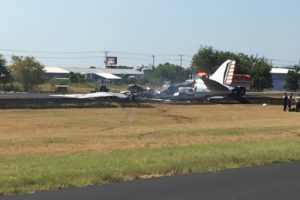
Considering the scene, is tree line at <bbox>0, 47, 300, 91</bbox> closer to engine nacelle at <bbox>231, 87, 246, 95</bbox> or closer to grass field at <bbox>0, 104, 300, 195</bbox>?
engine nacelle at <bbox>231, 87, 246, 95</bbox>

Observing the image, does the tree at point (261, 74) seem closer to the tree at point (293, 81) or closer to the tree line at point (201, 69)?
the tree line at point (201, 69)

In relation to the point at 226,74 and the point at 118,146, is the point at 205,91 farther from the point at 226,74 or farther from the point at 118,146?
the point at 118,146

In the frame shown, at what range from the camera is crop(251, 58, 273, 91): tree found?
125 meters

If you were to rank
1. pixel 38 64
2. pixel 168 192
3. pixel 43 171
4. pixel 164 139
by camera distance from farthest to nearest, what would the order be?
pixel 38 64
pixel 164 139
pixel 43 171
pixel 168 192

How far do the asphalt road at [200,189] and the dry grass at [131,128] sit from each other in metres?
8.10

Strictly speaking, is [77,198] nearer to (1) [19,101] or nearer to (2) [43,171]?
(2) [43,171]

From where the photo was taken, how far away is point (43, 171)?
493 inches

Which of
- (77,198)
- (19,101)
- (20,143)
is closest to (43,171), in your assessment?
(77,198)

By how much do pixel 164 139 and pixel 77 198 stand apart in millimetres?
16211

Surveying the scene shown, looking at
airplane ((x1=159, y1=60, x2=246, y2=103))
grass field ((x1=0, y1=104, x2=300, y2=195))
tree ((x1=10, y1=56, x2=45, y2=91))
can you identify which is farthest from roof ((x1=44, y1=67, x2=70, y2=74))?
grass field ((x1=0, y1=104, x2=300, y2=195))

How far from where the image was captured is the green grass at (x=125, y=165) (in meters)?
11.4

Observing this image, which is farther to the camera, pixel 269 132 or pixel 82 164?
pixel 269 132

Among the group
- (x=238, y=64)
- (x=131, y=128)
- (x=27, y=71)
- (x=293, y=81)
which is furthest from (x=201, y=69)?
(x=131, y=128)

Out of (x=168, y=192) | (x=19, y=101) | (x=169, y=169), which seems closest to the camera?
(x=168, y=192)
